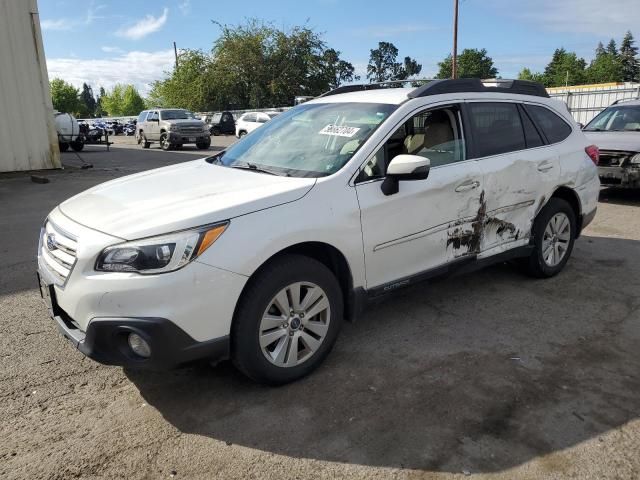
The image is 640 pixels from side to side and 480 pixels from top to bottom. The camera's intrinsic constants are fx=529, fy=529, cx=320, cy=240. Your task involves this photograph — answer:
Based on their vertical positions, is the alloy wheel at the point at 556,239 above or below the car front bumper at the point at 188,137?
below

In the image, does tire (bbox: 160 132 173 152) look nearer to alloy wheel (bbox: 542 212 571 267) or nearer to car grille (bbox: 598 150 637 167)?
car grille (bbox: 598 150 637 167)

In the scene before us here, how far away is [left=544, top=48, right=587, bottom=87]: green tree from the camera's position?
98.1 m

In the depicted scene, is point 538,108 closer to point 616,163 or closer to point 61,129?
point 616,163

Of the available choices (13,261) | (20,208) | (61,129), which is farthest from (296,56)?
(13,261)

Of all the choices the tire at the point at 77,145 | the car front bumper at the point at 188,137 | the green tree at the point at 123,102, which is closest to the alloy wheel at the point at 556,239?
the car front bumper at the point at 188,137

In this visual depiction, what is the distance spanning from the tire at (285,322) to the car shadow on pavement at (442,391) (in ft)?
0.54

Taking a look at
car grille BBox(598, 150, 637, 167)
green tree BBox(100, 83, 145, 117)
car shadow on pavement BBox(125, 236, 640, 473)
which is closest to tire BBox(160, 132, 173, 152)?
car grille BBox(598, 150, 637, 167)

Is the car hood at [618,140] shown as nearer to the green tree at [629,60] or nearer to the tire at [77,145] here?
the tire at [77,145]

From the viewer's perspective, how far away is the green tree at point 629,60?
112 metres

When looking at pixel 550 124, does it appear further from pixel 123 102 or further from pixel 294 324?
pixel 123 102

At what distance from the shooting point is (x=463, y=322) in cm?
417

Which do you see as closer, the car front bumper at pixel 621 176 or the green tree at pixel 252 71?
the car front bumper at pixel 621 176

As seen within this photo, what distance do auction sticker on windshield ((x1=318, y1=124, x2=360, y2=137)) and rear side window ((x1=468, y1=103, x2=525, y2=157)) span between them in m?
1.11

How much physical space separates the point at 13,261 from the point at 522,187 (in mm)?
5347
